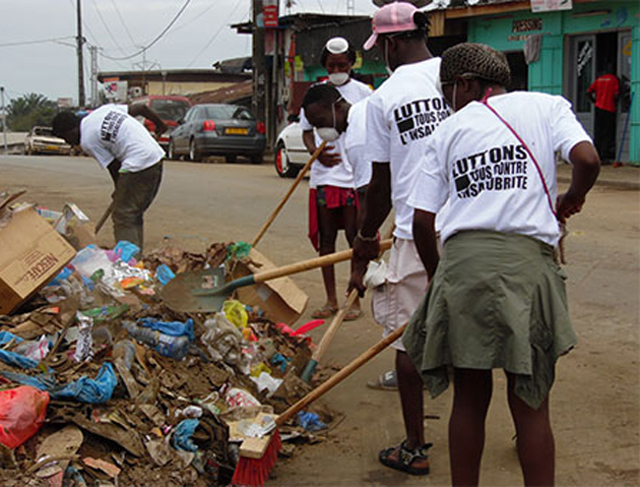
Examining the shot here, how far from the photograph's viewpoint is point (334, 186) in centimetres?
630

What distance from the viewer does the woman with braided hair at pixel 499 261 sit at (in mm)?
2752

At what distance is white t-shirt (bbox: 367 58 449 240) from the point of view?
12.2 feet

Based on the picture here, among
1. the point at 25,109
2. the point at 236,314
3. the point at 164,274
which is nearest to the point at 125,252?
the point at 164,274

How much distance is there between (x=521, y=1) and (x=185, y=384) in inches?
624

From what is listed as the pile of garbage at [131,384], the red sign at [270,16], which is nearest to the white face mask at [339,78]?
the pile of garbage at [131,384]

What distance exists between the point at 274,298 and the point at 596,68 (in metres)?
14.2

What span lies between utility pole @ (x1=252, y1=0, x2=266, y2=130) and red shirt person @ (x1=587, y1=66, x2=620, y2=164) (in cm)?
1005

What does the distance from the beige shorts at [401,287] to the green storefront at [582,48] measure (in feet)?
46.5

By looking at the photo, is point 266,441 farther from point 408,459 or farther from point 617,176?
point 617,176

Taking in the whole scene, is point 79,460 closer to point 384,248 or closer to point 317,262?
point 317,262

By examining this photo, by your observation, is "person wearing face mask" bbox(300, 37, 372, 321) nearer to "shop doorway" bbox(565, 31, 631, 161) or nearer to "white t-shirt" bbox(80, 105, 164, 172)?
"white t-shirt" bbox(80, 105, 164, 172)

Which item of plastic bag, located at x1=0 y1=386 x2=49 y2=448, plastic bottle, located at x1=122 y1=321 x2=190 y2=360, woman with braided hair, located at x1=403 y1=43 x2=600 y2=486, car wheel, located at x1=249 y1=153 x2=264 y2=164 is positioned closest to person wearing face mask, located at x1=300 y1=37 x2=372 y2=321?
plastic bottle, located at x1=122 y1=321 x2=190 y2=360

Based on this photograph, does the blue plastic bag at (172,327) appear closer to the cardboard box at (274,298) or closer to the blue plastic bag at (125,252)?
the cardboard box at (274,298)

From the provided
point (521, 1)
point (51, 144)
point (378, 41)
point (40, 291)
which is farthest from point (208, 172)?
point (51, 144)
